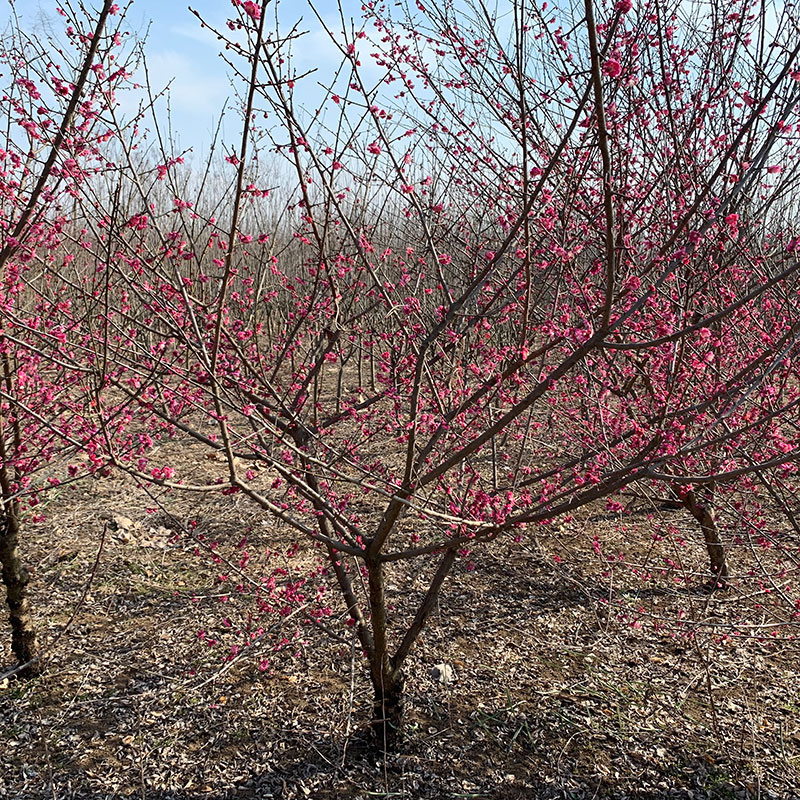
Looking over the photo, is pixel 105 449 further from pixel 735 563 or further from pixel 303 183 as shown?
pixel 735 563

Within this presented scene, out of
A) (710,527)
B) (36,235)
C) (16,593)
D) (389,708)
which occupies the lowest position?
(389,708)

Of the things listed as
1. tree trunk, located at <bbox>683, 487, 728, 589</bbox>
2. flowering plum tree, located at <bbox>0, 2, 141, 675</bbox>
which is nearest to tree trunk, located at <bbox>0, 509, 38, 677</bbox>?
flowering plum tree, located at <bbox>0, 2, 141, 675</bbox>

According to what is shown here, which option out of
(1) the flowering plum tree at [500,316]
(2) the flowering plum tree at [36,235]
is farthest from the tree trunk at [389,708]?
(2) the flowering plum tree at [36,235]

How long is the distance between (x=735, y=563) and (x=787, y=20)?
3.25 meters

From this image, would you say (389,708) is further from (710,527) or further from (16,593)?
(710,527)

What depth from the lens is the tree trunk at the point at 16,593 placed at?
3.28 metres

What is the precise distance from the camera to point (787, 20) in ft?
10.9

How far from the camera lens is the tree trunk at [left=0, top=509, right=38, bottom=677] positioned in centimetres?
328

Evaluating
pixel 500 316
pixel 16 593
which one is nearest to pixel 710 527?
pixel 500 316

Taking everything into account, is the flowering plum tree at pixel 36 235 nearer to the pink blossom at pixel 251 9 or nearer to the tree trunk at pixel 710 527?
the pink blossom at pixel 251 9

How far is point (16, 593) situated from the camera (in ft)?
10.9

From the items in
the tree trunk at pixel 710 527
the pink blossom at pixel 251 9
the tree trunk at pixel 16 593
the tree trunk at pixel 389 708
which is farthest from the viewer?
the tree trunk at pixel 710 527

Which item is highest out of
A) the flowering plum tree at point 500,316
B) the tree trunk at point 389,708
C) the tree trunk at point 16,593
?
the flowering plum tree at point 500,316

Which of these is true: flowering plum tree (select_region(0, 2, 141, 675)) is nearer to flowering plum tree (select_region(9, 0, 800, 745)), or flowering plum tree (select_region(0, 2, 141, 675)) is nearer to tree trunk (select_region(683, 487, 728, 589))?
flowering plum tree (select_region(9, 0, 800, 745))
